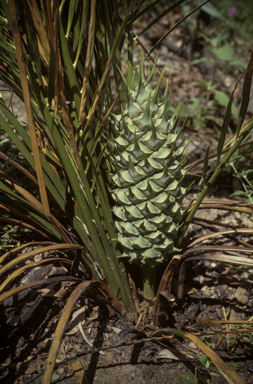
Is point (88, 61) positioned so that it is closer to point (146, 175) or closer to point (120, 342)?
point (146, 175)

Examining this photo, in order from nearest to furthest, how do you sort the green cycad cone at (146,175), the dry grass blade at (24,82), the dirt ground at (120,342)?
1. the dry grass blade at (24,82)
2. the green cycad cone at (146,175)
3. the dirt ground at (120,342)

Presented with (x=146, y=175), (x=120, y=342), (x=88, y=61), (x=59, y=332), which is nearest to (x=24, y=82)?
(x=88, y=61)

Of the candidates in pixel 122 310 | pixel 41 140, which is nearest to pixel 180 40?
pixel 41 140

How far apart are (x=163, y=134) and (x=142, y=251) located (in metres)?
0.33

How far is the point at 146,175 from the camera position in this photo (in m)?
0.75

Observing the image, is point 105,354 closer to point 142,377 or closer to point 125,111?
point 142,377

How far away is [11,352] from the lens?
3.05ft

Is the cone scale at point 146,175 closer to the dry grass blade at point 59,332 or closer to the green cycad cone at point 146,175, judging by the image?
the green cycad cone at point 146,175

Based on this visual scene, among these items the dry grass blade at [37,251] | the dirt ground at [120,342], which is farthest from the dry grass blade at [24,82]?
the dirt ground at [120,342]

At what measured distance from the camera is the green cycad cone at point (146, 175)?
2.35ft

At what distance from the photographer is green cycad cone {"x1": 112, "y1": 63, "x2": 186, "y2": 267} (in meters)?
0.72

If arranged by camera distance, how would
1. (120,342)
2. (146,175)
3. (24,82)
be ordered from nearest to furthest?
(24,82)
(146,175)
(120,342)

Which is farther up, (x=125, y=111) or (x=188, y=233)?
(x=125, y=111)

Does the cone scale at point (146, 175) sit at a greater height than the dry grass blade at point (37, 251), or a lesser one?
greater
